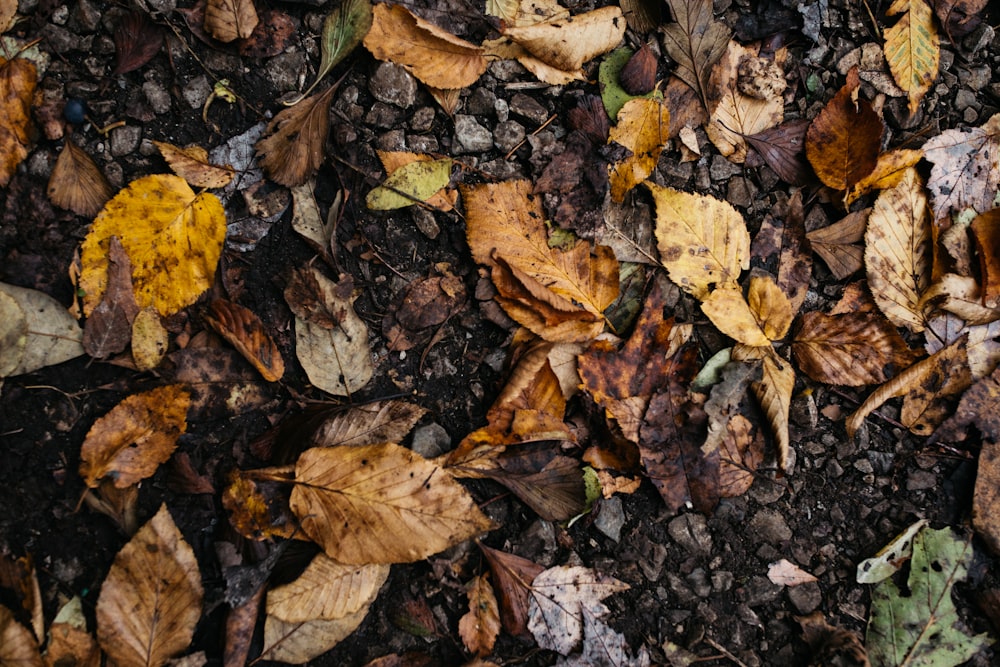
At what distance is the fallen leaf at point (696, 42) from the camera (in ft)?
7.22

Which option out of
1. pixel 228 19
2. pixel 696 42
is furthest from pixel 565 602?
pixel 228 19

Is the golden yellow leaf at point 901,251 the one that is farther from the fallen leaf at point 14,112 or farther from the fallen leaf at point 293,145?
the fallen leaf at point 14,112

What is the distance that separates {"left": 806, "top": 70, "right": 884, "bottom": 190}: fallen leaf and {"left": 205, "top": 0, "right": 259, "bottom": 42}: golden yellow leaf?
1.80 meters

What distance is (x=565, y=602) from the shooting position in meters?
2.00

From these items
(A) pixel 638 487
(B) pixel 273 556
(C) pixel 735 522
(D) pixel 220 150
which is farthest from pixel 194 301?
(C) pixel 735 522

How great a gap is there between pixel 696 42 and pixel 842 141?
0.58 m

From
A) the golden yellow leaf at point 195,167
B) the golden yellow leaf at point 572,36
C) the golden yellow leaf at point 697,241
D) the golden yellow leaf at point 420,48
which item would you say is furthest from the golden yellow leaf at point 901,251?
the golden yellow leaf at point 195,167

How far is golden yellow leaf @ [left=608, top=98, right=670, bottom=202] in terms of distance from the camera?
2.15 m

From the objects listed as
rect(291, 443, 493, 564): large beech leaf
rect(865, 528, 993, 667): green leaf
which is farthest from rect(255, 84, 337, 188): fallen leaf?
rect(865, 528, 993, 667): green leaf

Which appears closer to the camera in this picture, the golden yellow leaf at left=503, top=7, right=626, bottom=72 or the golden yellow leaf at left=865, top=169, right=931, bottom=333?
the golden yellow leaf at left=503, top=7, right=626, bottom=72

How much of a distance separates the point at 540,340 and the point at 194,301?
3.30 feet

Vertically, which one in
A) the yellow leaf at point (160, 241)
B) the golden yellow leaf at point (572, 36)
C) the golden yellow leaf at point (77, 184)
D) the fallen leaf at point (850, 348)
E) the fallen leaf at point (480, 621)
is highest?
the golden yellow leaf at point (572, 36)

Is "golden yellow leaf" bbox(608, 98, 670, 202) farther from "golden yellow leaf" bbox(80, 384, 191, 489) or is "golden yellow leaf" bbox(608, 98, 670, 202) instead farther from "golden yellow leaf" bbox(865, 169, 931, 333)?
"golden yellow leaf" bbox(80, 384, 191, 489)

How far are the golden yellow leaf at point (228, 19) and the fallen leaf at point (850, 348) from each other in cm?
194
